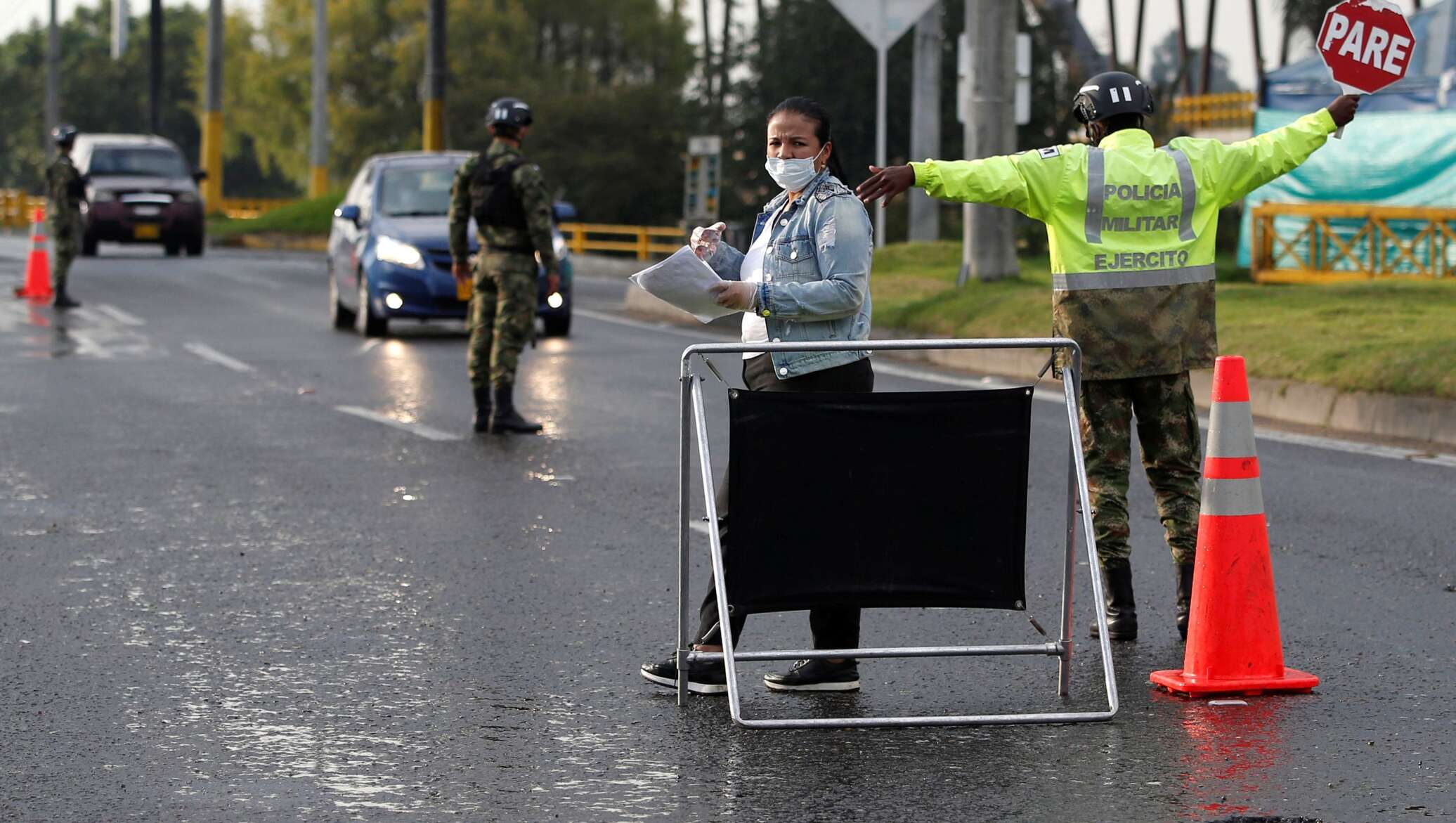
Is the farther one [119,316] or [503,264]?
[119,316]

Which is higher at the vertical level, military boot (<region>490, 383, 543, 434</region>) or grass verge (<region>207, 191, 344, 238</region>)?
grass verge (<region>207, 191, 344, 238</region>)

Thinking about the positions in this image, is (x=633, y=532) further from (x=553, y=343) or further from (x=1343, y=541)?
(x=553, y=343)

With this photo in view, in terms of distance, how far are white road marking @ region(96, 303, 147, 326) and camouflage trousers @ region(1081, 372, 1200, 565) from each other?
1559 centimetres

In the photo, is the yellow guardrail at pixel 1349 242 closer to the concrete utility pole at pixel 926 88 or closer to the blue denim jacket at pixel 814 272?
the concrete utility pole at pixel 926 88

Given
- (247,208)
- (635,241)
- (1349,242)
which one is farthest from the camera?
(247,208)

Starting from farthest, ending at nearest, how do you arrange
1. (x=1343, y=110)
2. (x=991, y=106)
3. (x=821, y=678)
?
(x=991, y=106)
(x=1343, y=110)
(x=821, y=678)

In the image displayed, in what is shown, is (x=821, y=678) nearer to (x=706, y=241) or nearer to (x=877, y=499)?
(x=877, y=499)

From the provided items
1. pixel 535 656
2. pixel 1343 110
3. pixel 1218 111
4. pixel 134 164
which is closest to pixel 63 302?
pixel 134 164

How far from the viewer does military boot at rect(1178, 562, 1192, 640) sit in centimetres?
684

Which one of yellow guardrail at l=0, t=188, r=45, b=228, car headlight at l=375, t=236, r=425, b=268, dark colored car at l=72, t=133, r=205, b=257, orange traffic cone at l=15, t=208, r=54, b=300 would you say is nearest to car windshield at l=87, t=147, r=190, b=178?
dark colored car at l=72, t=133, r=205, b=257

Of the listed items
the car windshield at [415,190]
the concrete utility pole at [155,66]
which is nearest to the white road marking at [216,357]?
the car windshield at [415,190]

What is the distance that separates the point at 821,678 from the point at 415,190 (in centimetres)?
1454

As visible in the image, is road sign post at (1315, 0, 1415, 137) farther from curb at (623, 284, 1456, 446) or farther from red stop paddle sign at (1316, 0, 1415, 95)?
curb at (623, 284, 1456, 446)

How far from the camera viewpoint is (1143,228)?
6.69 meters
